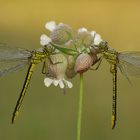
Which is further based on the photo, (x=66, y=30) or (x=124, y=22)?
(x=124, y=22)

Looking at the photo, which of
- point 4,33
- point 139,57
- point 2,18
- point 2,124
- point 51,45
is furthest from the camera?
point 2,18

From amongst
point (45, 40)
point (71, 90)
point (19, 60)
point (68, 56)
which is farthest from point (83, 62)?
point (71, 90)

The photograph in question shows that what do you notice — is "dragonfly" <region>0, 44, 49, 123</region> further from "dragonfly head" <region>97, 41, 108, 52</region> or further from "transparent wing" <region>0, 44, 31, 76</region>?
"dragonfly head" <region>97, 41, 108, 52</region>

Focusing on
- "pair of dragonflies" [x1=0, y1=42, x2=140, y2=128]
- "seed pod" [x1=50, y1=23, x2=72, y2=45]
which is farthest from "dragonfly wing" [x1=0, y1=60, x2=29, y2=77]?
"seed pod" [x1=50, y1=23, x2=72, y2=45]

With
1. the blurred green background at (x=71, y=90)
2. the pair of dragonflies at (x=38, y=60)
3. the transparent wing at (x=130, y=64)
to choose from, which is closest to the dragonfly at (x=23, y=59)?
the pair of dragonflies at (x=38, y=60)

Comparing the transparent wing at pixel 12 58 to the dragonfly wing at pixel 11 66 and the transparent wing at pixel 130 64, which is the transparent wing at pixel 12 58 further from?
the transparent wing at pixel 130 64

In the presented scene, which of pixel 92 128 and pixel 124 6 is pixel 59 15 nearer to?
pixel 124 6

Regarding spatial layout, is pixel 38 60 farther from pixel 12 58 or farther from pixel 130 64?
pixel 130 64

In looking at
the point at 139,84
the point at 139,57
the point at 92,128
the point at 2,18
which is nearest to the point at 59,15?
the point at 2,18
